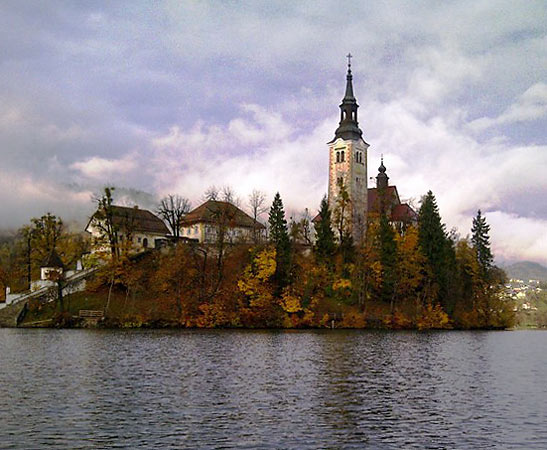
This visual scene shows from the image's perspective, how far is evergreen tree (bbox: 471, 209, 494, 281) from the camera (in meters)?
101

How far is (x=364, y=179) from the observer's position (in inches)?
4963

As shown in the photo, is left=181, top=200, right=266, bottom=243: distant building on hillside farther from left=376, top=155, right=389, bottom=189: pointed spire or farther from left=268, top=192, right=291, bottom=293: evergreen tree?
left=376, top=155, right=389, bottom=189: pointed spire

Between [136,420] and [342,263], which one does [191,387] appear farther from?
[342,263]

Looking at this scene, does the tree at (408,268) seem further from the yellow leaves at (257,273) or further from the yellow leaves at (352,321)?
the yellow leaves at (257,273)

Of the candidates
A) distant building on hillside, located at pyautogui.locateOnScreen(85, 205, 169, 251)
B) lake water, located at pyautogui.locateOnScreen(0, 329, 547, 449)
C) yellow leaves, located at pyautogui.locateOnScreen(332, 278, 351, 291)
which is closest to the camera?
lake water, located at pyautogui.locateOnScreen(0, 329, 547, 449)

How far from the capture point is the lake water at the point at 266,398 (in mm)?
20438

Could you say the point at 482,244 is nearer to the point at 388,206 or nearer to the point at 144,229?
the point at 388,206

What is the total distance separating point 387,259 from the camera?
87.8 meters

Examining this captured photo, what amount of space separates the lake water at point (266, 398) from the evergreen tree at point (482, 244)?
2172 inches

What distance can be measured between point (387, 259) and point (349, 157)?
1530 inches

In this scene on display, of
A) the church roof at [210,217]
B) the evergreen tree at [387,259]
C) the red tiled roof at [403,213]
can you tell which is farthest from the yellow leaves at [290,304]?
the red tiled roof at [403,213]

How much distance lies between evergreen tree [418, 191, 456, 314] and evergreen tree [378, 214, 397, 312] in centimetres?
557

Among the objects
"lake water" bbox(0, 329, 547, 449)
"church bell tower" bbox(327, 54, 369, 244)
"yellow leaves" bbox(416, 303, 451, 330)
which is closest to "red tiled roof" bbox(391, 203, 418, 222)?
"church bell tower" bbox(327, 54, 369, 244)

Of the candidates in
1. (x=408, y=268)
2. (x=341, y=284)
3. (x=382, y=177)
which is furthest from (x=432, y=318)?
(x=382, y=177)
